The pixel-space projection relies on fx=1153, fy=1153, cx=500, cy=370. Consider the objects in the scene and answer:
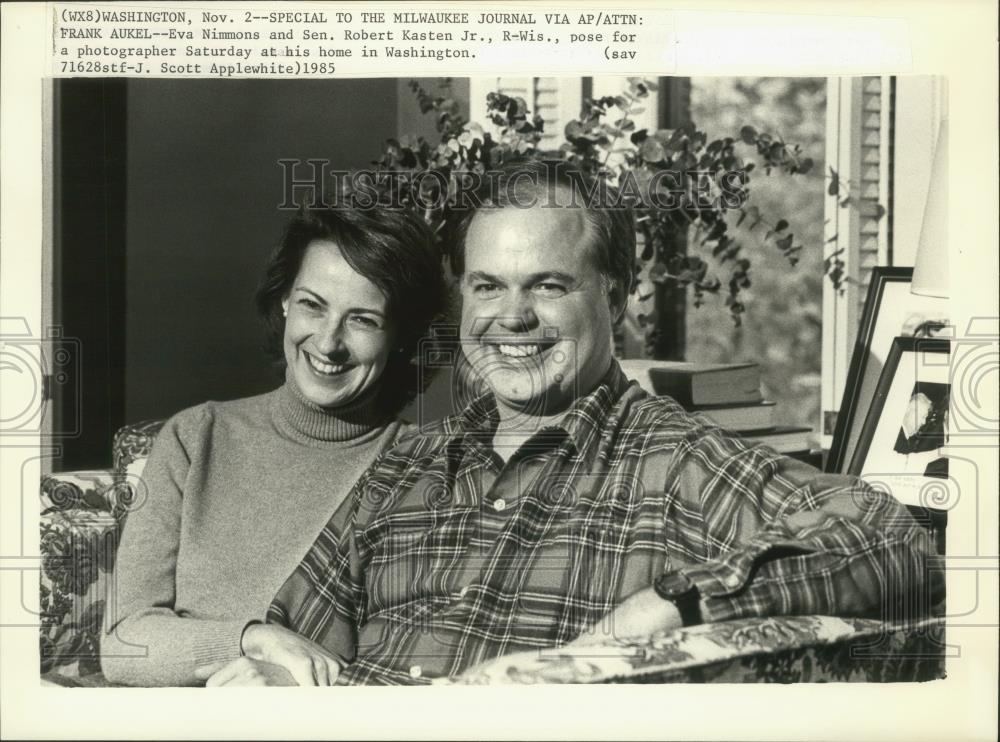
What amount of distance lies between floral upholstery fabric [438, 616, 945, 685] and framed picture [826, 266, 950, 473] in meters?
0.44

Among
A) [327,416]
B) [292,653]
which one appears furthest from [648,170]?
[292,653]

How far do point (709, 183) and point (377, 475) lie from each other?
1021mm

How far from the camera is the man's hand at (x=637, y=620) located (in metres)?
2.47

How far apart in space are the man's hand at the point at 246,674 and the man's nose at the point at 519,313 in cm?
91

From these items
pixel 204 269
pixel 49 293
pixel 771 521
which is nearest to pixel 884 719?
pixel 771 521

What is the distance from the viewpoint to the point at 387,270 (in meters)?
2.58

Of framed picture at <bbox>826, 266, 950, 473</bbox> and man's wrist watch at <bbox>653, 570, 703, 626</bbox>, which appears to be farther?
framed picture at <bbox>826, 266, 950, 473</bbox>

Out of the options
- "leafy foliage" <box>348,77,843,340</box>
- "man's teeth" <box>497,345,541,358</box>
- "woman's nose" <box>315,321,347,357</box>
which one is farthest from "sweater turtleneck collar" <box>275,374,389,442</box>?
"leafy foliage" <box>348,77,843,340</box>

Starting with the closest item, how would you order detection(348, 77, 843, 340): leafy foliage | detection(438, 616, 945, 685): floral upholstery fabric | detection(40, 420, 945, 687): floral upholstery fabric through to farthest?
detection(438, 616, 945, 685): floral upholstery fabric, detection(40, 420, 945, 687): floral upholstery fabric, detection(348, 77, 843, 340): leafy foliage

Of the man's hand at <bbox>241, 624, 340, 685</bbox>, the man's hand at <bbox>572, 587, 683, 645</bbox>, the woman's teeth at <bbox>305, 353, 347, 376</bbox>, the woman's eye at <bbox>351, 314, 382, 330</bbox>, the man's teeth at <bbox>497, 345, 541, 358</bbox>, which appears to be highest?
the woman's eye at <bbox>351, 314, 382, 330</bbox>

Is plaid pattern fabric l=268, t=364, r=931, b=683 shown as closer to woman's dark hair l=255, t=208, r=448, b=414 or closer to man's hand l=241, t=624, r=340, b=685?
man's hand l=241, t=624, r=340, b=685

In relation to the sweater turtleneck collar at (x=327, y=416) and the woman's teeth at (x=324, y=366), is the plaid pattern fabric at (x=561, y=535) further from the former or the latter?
the woman's teeth at (x=324, y=366)

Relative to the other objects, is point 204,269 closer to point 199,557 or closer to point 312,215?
point 312,215

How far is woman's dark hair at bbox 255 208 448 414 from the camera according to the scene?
2.58 m
